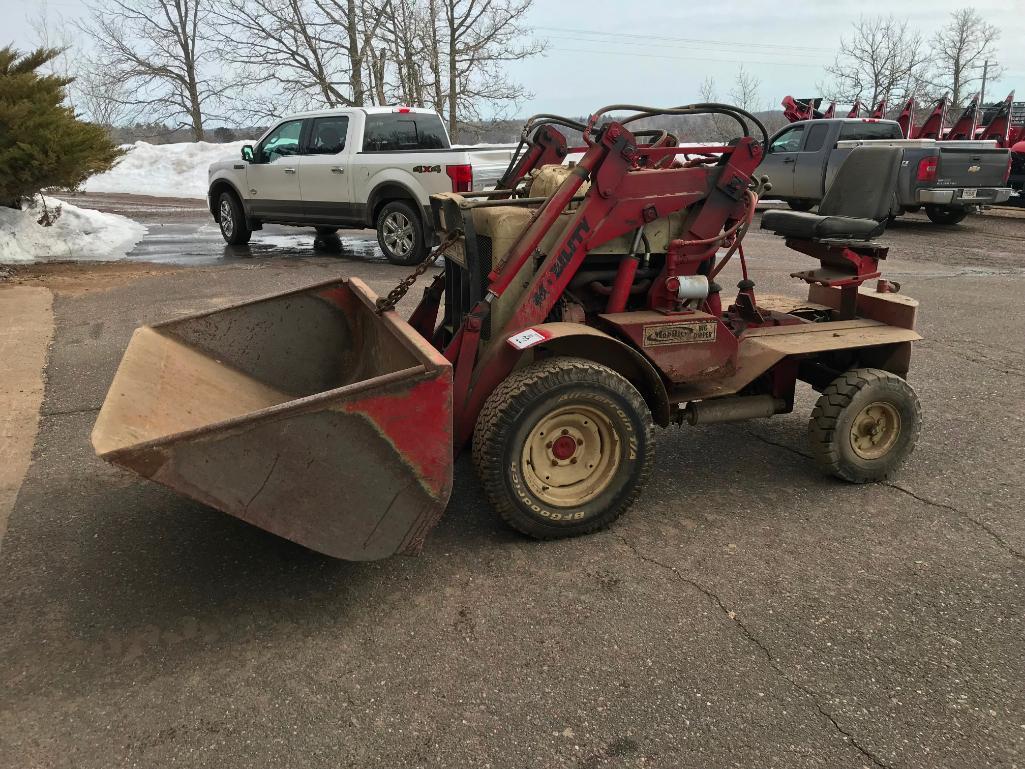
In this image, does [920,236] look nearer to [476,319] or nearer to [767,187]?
[767,187]

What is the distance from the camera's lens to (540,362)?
354 centimetres

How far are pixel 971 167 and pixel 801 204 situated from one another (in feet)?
11.7

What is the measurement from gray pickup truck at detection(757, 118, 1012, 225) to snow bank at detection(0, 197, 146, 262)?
11.5 metres

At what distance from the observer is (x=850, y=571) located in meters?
3.38

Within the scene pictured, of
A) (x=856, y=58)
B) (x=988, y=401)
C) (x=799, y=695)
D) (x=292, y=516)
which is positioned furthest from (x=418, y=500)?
(x=856, y=58)

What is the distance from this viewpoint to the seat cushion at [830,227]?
14.6 ft

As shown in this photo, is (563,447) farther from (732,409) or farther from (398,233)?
(398,233)

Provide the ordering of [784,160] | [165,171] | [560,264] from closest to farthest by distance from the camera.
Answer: [560,264]
[784,160]
[165,171]

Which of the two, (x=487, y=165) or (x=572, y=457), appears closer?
(x=572, y=457)

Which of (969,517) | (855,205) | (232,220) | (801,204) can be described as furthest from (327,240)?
(969,517)

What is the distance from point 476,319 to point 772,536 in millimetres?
1673

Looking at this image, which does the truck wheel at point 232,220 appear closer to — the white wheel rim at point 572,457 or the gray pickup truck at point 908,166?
the gray pickup truck at point 908,166

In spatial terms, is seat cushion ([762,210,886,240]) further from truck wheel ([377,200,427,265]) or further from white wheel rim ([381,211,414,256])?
white wheel rim ([381,211,414,256])

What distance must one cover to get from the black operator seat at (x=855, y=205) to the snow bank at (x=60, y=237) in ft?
35.1
